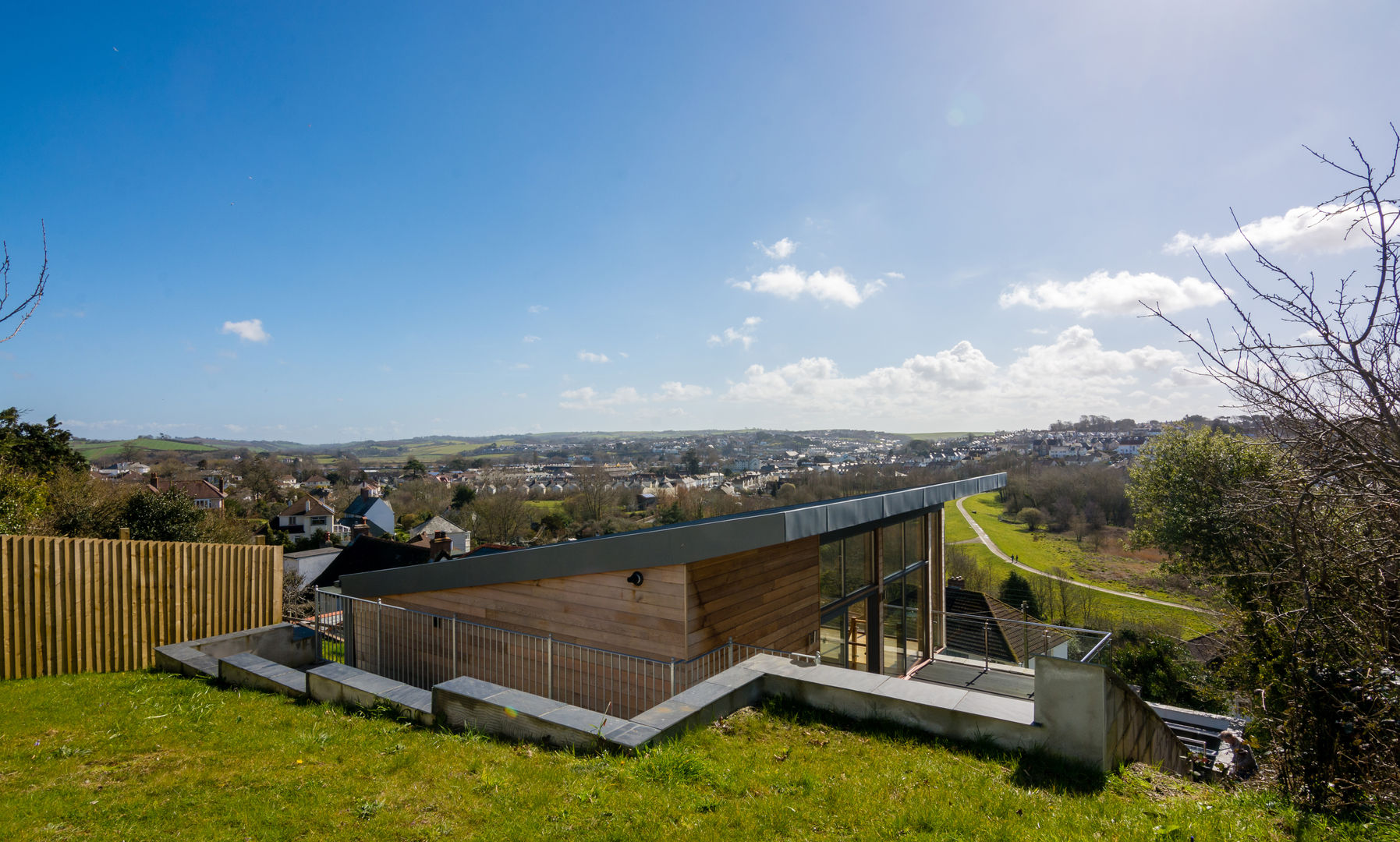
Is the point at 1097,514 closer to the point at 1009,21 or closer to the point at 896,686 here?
the point at 1009,21

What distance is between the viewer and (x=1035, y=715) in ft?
13.3

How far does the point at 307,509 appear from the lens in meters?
58.6

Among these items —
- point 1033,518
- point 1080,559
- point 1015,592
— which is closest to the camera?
point 1015,592

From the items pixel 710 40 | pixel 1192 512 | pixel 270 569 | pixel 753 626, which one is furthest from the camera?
pixel 1192 512

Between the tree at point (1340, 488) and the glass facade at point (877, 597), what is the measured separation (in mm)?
5573

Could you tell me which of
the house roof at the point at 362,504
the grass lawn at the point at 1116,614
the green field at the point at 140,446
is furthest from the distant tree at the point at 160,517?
the green field at the point at 140,446

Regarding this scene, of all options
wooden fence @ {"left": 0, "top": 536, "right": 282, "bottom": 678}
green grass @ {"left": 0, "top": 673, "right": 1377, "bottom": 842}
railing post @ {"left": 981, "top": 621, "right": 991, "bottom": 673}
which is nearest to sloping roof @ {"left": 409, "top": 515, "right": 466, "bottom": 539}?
wooden fence @ {"left": 0, "top": 536, "right": 282, "bottom": 678}

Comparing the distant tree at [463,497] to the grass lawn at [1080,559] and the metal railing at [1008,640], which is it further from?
the metal railing at [1008,640]

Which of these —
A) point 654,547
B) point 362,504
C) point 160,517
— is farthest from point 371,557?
point 362,504

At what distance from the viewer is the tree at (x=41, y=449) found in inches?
896

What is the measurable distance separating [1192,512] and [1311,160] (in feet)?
71.1

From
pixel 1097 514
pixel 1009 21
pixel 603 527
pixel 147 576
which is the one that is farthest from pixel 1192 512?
pixel 603 527

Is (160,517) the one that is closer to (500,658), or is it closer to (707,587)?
(500,658)

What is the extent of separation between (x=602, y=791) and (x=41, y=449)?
3558 centimetres
